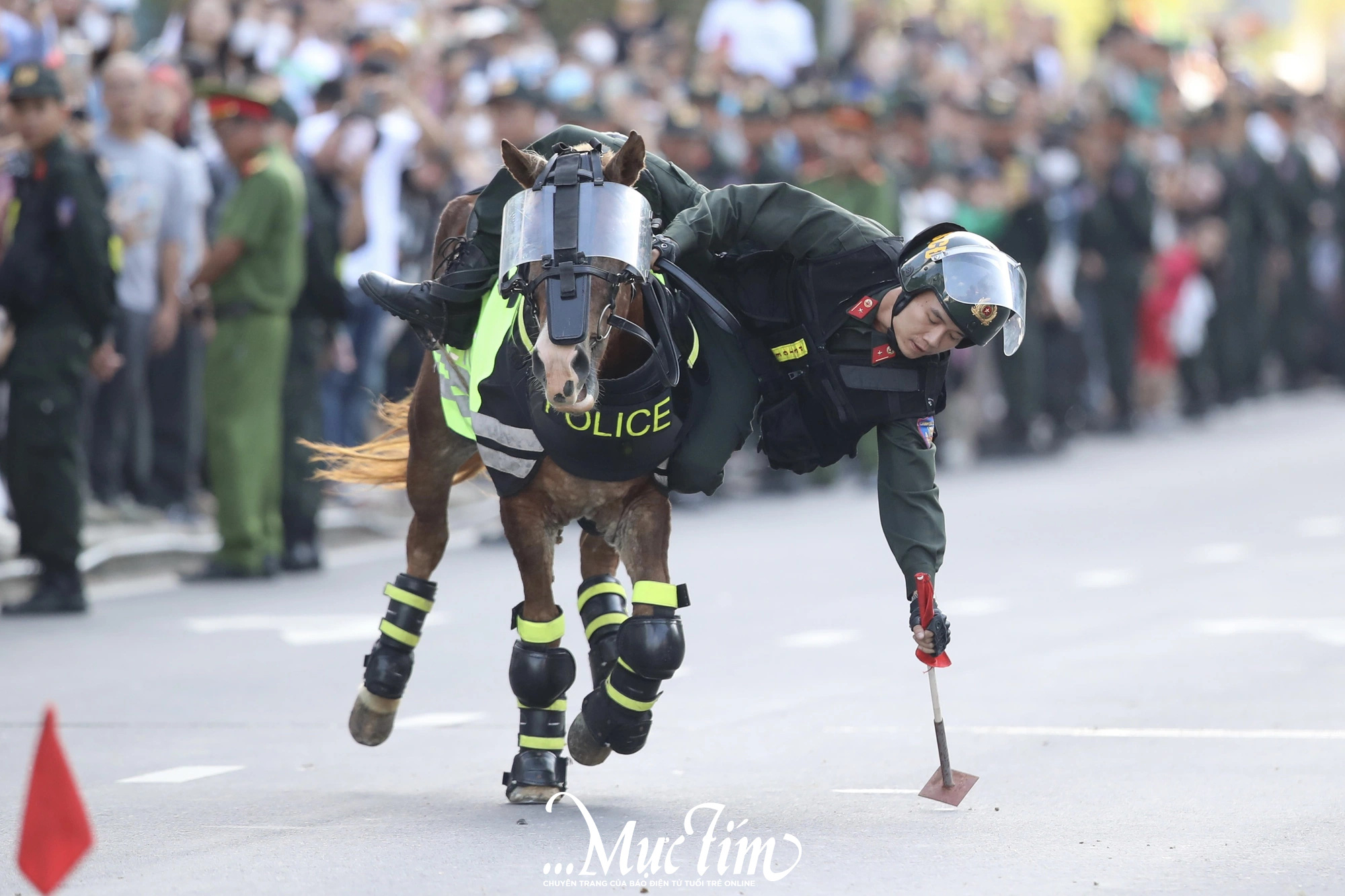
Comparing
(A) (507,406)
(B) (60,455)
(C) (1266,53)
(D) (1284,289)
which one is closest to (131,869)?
(A) (507,406)

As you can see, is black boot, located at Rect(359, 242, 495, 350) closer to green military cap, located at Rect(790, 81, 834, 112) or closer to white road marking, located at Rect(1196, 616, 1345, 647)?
white road marking, located at Rect(1196, 616, 1345, 647)

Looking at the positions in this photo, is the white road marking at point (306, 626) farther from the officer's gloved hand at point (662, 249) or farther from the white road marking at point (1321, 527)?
the white road marking at point (1321, 527)

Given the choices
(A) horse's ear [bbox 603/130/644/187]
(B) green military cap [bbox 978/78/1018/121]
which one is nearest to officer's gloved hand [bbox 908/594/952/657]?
(A) horse's ear [bbox 603/130/644/187]

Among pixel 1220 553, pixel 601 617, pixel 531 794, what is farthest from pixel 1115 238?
pixel 531 794

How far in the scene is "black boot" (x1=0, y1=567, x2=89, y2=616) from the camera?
10883mm

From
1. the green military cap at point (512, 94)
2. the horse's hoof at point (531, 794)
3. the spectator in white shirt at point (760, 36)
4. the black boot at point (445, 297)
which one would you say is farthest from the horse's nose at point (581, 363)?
the spectator in white shirt at point (760, 36)

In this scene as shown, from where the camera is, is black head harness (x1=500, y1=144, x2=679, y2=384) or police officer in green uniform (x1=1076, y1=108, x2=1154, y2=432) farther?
police officer in green uniform (x1=1076, y1=108, x2=1154, y2=432)

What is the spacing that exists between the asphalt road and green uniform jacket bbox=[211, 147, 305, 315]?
1576 mm

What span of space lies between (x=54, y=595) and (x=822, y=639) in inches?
146

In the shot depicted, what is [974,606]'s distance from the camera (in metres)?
11.3

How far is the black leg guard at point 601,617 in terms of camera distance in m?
7.16

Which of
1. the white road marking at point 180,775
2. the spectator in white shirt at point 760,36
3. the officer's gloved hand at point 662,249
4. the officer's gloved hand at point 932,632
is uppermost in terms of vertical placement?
the spectator in white shirt at point 760,36

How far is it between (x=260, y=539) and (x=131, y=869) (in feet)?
21.9

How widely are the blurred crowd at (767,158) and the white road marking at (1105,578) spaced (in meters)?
3.88
